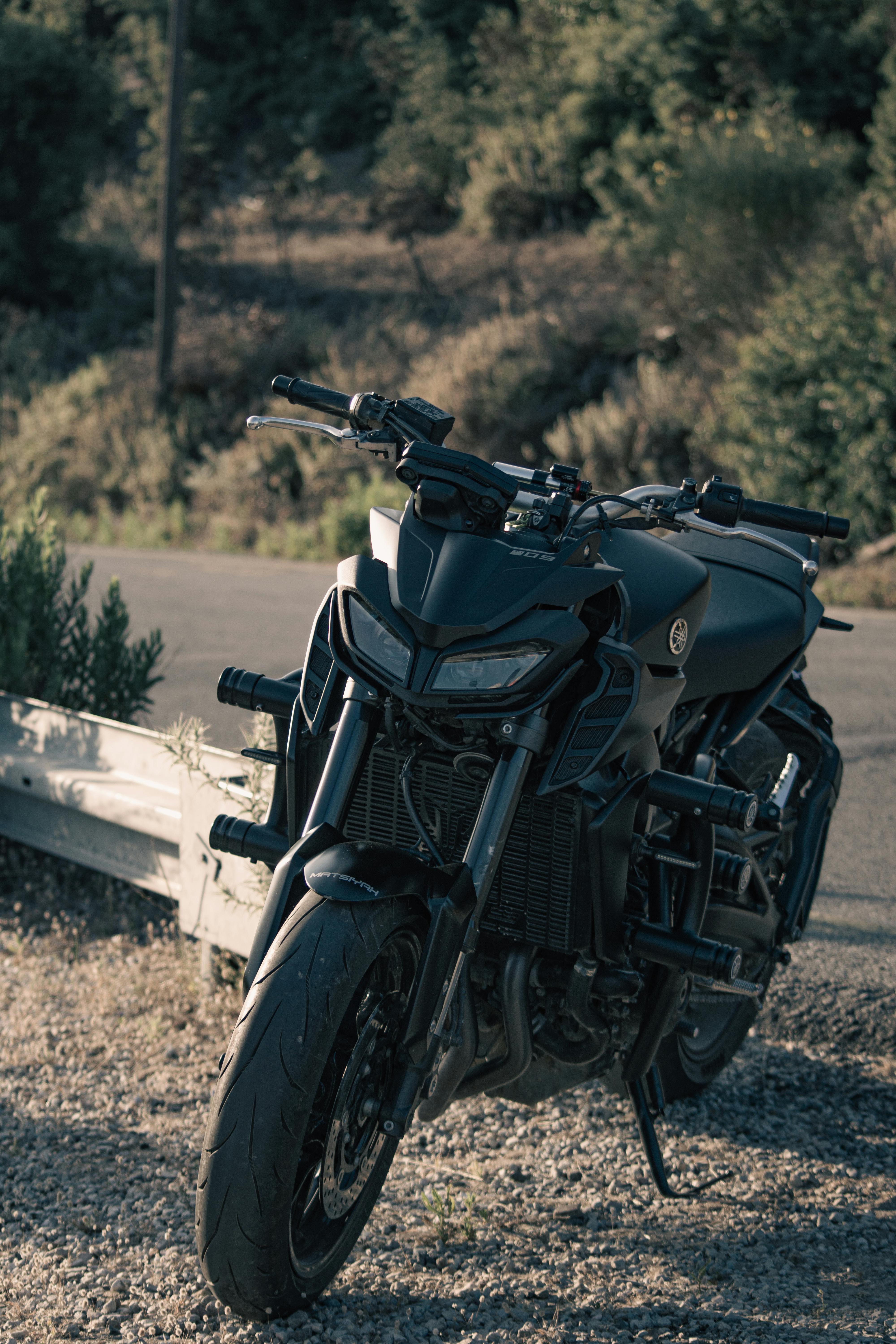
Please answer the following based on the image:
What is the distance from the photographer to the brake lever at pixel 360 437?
9.41 ft

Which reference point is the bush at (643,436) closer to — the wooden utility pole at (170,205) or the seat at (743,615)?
the wooden utility pole at (170,205)

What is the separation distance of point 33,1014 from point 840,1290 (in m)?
2.44

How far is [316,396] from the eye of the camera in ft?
9.73

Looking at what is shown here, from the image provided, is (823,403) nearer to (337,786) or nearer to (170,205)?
(170,205)

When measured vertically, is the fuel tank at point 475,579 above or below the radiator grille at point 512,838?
above

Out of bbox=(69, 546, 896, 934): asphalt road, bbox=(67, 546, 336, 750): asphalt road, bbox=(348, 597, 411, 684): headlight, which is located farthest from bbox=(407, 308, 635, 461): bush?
bbox=(348, 597, 411, 684): headlight

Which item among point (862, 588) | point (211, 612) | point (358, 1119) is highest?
point (358, 1119)

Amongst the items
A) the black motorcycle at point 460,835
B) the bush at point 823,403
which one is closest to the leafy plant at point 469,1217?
the black motorcycle at point 460,835

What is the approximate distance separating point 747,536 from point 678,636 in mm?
503

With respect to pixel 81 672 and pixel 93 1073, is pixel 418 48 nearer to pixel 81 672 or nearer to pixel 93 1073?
pixel 81 672

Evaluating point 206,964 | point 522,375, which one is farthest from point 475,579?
point 522,375

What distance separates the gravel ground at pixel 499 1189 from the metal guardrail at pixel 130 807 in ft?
0.88

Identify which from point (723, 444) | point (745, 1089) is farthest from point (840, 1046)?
point (723, 444)

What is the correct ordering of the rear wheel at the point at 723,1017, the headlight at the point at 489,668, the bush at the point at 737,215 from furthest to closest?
the bush at the point at 737,215 → the rear wheel at the point at 723,1017 → the headlight at the point at 489,668
